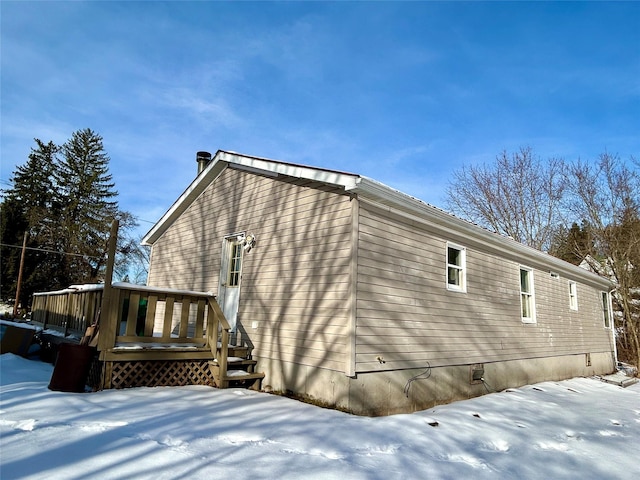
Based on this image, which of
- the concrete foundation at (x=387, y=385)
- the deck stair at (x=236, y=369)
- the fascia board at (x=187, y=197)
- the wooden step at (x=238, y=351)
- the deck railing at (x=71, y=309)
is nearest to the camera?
the concrete foundation at (x=387, y=385)

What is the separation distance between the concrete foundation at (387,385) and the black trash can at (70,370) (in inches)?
108

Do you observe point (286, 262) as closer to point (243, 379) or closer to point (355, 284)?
point (355, 284)

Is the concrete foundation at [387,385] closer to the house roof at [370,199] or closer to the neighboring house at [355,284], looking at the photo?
the neighboring house at [355,284]

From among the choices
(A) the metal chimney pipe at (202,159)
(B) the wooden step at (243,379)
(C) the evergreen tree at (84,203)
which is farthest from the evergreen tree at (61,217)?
(B) the wooden step at (243,379)

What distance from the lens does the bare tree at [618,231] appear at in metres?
18.2

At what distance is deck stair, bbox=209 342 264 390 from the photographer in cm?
618

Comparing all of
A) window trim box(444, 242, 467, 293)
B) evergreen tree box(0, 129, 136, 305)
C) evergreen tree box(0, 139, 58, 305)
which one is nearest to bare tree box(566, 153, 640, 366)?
window trim box(444, 242, 467, 293)

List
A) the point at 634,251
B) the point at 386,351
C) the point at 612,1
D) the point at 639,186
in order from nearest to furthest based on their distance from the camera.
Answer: the point at 386,351 < the point at 612,1 < the point at 634,251 < the point at 639,186

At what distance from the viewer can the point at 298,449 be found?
3660 millimetres

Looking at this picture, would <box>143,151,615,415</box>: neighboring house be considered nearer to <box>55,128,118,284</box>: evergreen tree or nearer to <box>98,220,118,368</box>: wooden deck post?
<box>98,220,118,368</box>: wooden deck post

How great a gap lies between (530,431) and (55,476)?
5.42m

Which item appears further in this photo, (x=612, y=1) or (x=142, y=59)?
(x=142, y=59)

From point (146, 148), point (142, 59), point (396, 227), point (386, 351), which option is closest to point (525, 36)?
point (396, 227)

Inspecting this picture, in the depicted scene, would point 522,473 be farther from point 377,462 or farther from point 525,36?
point 525,36
